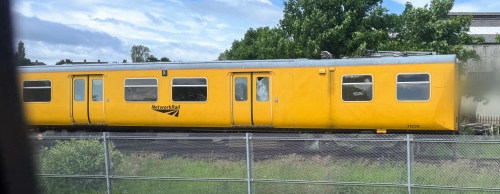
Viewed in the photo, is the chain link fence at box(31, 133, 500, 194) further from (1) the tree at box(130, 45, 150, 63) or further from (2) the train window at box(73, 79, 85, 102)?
(1) the tree at box(130, 45, 150, 63)

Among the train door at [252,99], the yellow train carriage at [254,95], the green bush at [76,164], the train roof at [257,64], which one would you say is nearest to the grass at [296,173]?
the green bush at [76,164]

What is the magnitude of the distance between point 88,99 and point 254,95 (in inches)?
202

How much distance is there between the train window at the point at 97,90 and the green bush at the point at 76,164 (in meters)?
5.99

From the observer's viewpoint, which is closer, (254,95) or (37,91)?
(254,95)

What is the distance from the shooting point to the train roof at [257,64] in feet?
45.2

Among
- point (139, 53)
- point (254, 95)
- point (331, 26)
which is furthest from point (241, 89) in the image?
point (139, 53)

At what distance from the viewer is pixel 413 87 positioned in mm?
13852

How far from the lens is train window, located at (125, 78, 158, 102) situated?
51.5ft

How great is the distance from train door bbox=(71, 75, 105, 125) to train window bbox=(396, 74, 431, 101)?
8521 mm

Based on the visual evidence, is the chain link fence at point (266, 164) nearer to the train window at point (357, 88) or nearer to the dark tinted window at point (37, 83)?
the train window at point (357, 88)

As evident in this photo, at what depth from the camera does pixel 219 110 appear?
49.8 feet

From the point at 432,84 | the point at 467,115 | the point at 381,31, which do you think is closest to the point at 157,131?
the point at 432,84

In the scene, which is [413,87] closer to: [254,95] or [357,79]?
[357,79]

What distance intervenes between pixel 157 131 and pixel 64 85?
3.22 metres
